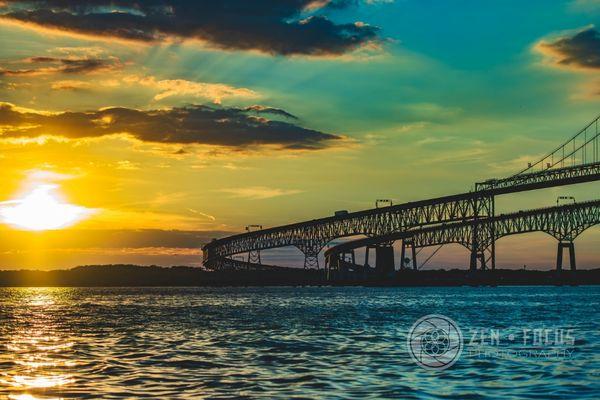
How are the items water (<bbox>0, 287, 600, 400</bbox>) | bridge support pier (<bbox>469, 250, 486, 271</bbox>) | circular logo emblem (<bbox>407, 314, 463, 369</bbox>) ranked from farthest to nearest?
bridge support pier (<bbox>469, 250, 486, 271</bbox>), circular logo emblem (<bbox>407, 314, 463, 369</bbox>), water (<bbox>0, 287, 600, 400</bbox>)

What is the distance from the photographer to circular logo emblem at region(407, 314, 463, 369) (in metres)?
27.9

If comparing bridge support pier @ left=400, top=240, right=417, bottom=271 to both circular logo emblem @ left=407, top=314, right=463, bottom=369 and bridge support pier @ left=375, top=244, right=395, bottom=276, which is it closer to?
bridge support pier @ left=375, top=244, right=395, bottom=276

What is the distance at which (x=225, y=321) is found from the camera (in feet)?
175

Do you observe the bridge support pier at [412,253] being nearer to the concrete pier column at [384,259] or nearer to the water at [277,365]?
the concrete pier column at [384,259]

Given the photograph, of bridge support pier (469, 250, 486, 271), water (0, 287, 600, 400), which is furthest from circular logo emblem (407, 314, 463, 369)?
bridge support pier (469, 250, 486, 271)

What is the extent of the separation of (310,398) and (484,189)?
147957 mm

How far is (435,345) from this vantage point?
33188 millimetres

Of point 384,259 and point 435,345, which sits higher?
point 384,259

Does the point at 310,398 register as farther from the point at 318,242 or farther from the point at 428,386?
the point at 318,242

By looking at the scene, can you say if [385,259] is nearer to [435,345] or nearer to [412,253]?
[412,253]

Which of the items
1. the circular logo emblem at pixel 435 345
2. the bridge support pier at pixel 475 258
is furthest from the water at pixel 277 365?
the bridge support pier at pixel 475 258

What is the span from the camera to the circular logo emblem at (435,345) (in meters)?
27.9

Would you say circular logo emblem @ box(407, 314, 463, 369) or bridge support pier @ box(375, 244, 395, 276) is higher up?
bridge support pier @ box(375, 244, 395, 276)

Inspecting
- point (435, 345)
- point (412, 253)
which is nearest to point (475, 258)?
point (412, 253)
